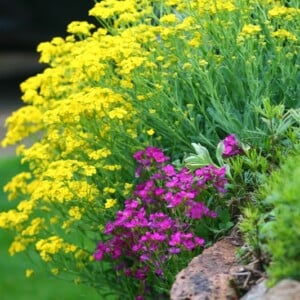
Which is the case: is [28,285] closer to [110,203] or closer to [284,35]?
[110,203]

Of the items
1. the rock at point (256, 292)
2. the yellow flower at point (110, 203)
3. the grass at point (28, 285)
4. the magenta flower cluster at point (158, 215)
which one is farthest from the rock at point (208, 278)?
the grass at point (28, 285)

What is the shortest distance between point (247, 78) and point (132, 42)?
0.55 meters

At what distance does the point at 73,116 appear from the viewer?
4242 millimetres

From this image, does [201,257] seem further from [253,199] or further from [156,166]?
[156,166]

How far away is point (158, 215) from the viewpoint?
389 centimetres

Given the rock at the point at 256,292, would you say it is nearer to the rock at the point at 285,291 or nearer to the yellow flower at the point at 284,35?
the rock at the point at 285,291

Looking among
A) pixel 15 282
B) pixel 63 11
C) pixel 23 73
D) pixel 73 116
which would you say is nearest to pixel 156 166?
pixel 73 116

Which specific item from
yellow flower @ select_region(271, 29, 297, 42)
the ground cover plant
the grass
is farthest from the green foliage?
the grass

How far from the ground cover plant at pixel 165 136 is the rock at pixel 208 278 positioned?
308mm

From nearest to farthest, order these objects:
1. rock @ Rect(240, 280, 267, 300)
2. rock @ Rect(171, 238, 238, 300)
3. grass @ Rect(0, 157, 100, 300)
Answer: rock @ Rect(240, 280, 267, 300) → rock @ Rect(171, 238, 238, 300) → grass @ Rect(0, 157, 100, 300)

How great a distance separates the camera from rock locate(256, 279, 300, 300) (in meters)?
2.70

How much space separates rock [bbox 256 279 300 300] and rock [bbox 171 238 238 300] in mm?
382

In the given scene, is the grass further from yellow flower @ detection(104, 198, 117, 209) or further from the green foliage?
the green foliage

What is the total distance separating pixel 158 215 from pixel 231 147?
1.32 ft
